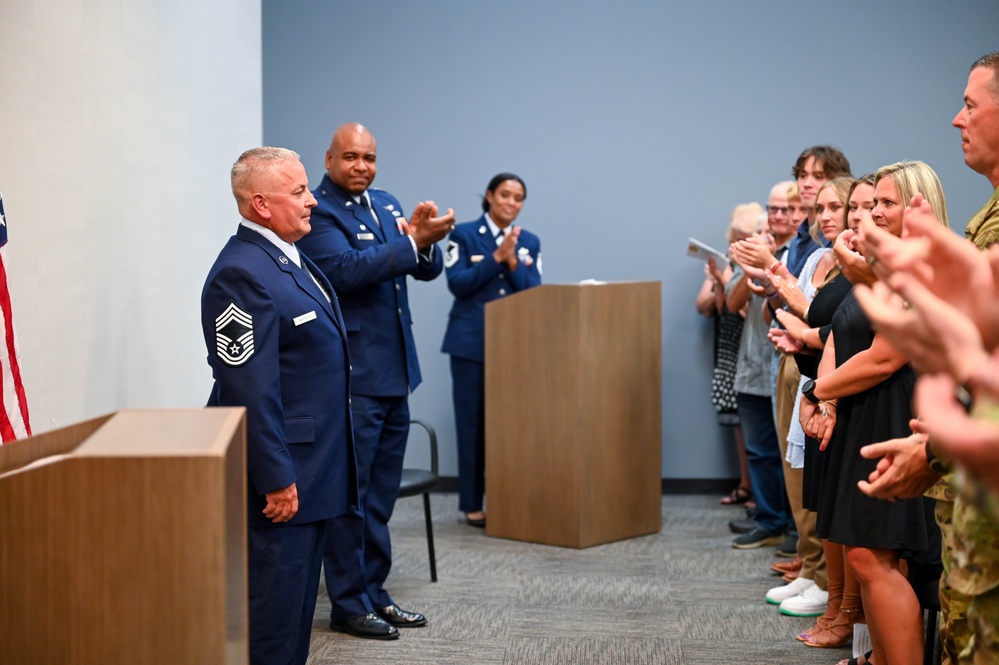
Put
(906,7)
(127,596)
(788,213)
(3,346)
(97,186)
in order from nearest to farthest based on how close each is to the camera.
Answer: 1. (127,596)
2. (3,346)
3. (97,186)
4. (788,213)
5. (906,7)

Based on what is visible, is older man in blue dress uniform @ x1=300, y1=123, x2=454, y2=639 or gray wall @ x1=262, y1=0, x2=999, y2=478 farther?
gray wall @ x1=262, y1=0, x2=999, y2=478

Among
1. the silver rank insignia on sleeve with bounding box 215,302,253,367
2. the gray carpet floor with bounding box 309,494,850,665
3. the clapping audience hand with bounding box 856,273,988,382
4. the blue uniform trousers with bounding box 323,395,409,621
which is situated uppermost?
the clapping audience hand with bounding box 856,273,988,382

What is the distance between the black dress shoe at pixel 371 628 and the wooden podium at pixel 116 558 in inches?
85.2

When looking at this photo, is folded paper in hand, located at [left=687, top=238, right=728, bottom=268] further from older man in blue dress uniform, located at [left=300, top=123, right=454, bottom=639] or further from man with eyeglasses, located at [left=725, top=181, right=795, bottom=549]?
older man in blue dress uniform, located at [left=300, top=123, right=454, bottom=639]

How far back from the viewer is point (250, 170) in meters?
2.69

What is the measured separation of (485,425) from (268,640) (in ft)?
8.52

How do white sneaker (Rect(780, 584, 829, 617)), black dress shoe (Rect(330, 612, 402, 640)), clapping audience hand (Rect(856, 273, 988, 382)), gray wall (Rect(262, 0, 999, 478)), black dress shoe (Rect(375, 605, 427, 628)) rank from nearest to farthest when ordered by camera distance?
Result: clapping audience hand (Rect(856, 273, 988, 382)) → black dress shoe (Rect(330, 612, 402, 640)) → black dress shoe (Rect(375, 605, 427, 628)) → white sneaker (Rect(780, 584, 829, 617)) → gray wall (Rect(262, 0, 999, 478))

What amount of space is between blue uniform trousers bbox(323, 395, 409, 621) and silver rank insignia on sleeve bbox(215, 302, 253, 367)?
98 cm

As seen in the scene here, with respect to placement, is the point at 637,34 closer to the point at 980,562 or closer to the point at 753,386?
the point at 753,386

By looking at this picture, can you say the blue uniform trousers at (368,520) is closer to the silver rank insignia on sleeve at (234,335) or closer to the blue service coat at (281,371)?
the blue service coat at (281,371)

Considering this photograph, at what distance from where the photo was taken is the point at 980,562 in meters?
1.40

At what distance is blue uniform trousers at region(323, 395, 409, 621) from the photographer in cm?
351

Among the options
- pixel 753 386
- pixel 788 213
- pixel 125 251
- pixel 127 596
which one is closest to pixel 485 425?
pixel 753 386

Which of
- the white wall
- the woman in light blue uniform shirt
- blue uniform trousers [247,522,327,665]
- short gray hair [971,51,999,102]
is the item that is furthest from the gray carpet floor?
short gray hair [971,51,999,102]
